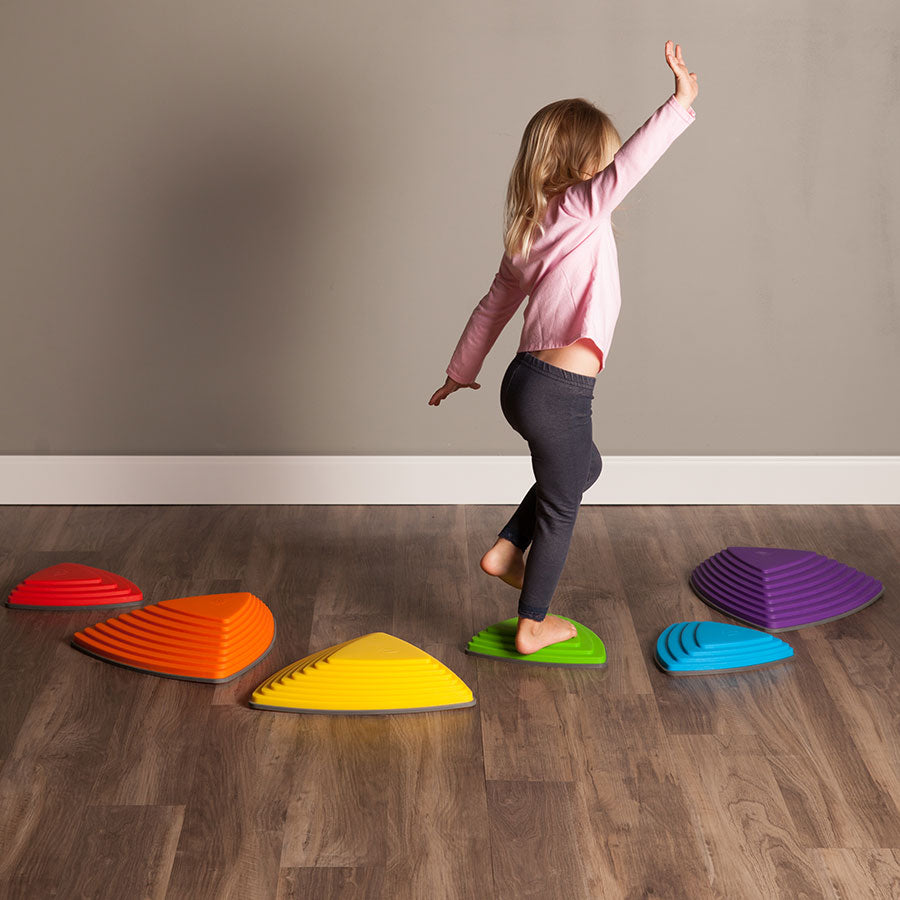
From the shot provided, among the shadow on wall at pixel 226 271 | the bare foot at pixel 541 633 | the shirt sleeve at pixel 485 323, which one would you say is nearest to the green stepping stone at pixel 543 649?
the bare foot at pixel 541 633

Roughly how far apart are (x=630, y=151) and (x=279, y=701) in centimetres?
119

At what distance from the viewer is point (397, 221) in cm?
293

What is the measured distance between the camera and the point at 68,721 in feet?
6.66

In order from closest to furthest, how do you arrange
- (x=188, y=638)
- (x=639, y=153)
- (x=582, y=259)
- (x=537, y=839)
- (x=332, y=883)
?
1. (x=332, y=883)
2. (x=537, y=839)
3. (x=639, y=153)
4. (x=582, y=259)
5. (x=188, y=638)

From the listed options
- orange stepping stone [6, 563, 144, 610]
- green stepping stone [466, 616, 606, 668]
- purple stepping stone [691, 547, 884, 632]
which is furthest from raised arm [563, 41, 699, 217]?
orange stepping stone [6, 563, 144, 610]

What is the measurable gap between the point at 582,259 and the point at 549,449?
361mm

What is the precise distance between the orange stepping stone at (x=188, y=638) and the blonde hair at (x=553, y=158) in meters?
0.94

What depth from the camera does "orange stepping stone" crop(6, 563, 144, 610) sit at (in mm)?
2471

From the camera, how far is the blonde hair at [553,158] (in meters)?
2.02

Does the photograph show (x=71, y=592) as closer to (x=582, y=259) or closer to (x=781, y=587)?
(x=582, y=259)

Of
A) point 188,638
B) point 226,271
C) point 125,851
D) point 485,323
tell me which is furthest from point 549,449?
point 226,271

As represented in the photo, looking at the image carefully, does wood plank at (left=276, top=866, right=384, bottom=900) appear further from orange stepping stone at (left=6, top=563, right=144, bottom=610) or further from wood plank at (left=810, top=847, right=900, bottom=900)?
orange stepping stone at (left=6, top=563, right=144, bottom=610)

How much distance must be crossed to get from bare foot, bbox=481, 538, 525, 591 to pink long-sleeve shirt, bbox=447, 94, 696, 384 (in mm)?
471

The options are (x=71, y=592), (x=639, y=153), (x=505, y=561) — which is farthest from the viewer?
(x=71, y=592)
